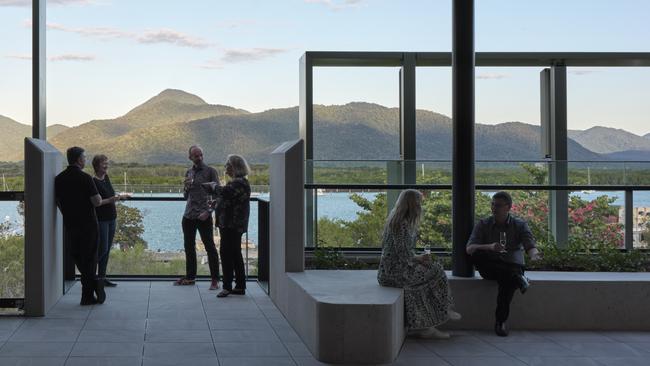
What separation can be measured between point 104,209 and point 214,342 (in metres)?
3.16

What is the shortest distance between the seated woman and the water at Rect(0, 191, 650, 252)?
301cm

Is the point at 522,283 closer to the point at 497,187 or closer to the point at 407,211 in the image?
the point at 407,211

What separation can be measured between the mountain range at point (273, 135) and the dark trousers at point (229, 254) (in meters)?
1.89

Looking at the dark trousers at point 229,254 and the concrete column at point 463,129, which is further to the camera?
the dark trousers at point 229,254

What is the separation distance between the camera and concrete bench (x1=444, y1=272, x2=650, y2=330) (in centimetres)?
752

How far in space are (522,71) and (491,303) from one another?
4.92 meters

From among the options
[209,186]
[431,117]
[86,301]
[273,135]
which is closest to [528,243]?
[209,186]

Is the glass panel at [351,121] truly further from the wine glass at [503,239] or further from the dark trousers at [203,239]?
the wine glass at [503,239]

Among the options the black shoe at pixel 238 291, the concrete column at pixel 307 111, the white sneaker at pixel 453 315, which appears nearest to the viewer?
the white sneaker at pixel 453 315

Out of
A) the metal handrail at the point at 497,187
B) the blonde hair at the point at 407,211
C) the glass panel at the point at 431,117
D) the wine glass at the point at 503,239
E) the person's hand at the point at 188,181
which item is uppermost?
the glass panel at the point at 431,117

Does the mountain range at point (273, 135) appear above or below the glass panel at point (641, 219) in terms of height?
above

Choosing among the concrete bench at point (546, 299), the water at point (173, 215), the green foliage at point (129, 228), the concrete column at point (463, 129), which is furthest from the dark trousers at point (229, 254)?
the concrete column at point (463, 129)

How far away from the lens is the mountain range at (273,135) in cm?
1125

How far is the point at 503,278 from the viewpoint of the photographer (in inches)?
289
